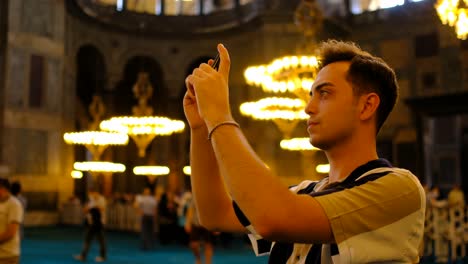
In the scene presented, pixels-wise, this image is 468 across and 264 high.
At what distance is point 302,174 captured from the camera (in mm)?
20297

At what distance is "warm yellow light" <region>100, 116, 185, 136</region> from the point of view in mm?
14711

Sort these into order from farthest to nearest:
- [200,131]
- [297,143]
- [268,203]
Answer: [297,143]
[200,131]
[268,203]

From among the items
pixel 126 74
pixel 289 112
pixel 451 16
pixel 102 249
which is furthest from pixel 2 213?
pixel 126 74

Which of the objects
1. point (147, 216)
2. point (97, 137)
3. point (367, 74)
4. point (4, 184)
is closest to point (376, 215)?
point (367, 74)

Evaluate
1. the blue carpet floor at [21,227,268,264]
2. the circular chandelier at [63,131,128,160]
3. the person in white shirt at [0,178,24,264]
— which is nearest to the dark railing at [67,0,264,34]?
the circular chandelier at [63,131,128,160]

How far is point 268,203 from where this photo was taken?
0.98m

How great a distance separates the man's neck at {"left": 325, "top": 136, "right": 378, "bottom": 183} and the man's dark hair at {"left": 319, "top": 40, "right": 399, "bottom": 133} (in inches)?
2.8

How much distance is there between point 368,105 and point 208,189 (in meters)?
0.46

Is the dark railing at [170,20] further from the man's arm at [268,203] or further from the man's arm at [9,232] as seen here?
the man's arm at [268,203]

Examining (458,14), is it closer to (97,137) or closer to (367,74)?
(367,74)

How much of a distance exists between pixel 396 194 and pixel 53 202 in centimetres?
2026

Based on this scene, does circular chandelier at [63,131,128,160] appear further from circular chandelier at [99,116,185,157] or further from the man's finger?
the man's finger

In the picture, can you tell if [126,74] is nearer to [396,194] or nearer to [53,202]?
[53,202]

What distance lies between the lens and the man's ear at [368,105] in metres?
1.21
